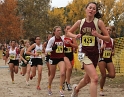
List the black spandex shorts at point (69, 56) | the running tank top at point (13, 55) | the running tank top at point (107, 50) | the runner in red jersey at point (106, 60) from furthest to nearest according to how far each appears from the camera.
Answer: the running tank top at point (13, 55) < the black spandex shorts at point (69, 56) < the running tank top at point (107, 50) < the runner in red jersey at point (106, 60)

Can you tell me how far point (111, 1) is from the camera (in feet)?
175

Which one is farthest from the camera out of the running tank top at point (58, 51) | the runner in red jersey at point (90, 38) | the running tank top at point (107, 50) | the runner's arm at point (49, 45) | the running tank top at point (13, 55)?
the running tank top at point (13, 55)

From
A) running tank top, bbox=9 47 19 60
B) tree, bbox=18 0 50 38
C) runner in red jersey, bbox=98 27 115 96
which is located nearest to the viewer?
runner in red jersey, bbox=98 27 115 96

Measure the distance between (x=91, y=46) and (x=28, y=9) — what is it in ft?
218

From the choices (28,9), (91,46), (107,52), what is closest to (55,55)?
(107,52)

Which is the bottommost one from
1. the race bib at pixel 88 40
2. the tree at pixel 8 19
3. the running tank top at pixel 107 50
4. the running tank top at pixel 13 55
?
the running tank top at pixel 13 55

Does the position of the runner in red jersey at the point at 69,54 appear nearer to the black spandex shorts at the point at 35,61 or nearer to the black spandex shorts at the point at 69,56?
the black spandex shorts at the point at 69,56

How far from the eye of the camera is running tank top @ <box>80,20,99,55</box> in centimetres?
699

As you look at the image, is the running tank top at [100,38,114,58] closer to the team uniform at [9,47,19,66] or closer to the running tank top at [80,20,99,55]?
the running tank top at [80,20,99,55]

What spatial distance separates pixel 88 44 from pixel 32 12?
216 ft

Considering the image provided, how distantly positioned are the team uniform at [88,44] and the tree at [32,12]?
202 ft

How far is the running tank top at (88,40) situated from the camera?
699 centimetres

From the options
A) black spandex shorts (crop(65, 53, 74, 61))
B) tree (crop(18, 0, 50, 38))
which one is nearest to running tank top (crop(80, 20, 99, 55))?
black spandex shorts (crop(65, 53, 74, 61))

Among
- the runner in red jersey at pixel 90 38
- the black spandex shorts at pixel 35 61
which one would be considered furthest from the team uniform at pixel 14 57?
the runner in red jersey at pixel 90 38
